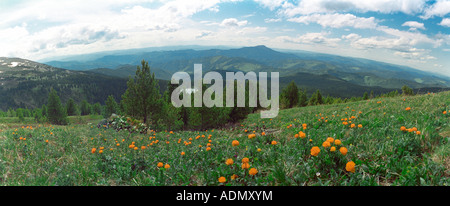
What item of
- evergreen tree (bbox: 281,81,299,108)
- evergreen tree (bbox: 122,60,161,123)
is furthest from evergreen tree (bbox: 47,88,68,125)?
evergreen tree (bbox: 281,81,299,108)

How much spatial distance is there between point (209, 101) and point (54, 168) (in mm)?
14588

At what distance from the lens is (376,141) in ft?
11.2

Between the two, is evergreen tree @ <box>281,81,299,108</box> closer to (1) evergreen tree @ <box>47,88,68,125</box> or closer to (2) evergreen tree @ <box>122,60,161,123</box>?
(2) evergreen tree @ <box>122,60,161,123</box>

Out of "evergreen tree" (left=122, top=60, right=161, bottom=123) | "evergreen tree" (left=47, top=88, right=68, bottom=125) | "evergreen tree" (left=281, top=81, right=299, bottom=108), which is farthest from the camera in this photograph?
"evergreen tree" (left=47, top=88, right=68, bottom=125)

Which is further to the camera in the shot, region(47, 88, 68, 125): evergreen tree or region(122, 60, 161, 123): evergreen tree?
region(47, 88, 68, 125): evergreen tree

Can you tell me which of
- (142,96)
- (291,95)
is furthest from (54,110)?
(291,95)

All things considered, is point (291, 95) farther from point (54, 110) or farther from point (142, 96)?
point (54, 110)

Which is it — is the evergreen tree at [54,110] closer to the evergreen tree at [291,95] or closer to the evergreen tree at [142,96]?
the evergreen tree at [142,96]

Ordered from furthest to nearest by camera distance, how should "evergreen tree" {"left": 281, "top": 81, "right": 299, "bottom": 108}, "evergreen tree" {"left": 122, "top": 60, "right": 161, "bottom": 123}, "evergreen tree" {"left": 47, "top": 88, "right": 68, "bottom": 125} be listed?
"evergreen tree" {"left": 47, "top": 88, "right": 68, "bottom": 125} < "evergreen tree" {"left": 281, "top": 81, "right": 299, "bottom": 108} < "evergreen tree" {"left": 122, "top": 60, "right": 161, "bottom": 123}

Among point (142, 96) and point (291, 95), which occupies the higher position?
point (142, 96)

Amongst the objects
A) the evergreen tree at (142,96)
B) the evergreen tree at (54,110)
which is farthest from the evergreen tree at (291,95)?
the evergreen tree at (54,110)

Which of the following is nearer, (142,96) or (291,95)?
(142,96)
